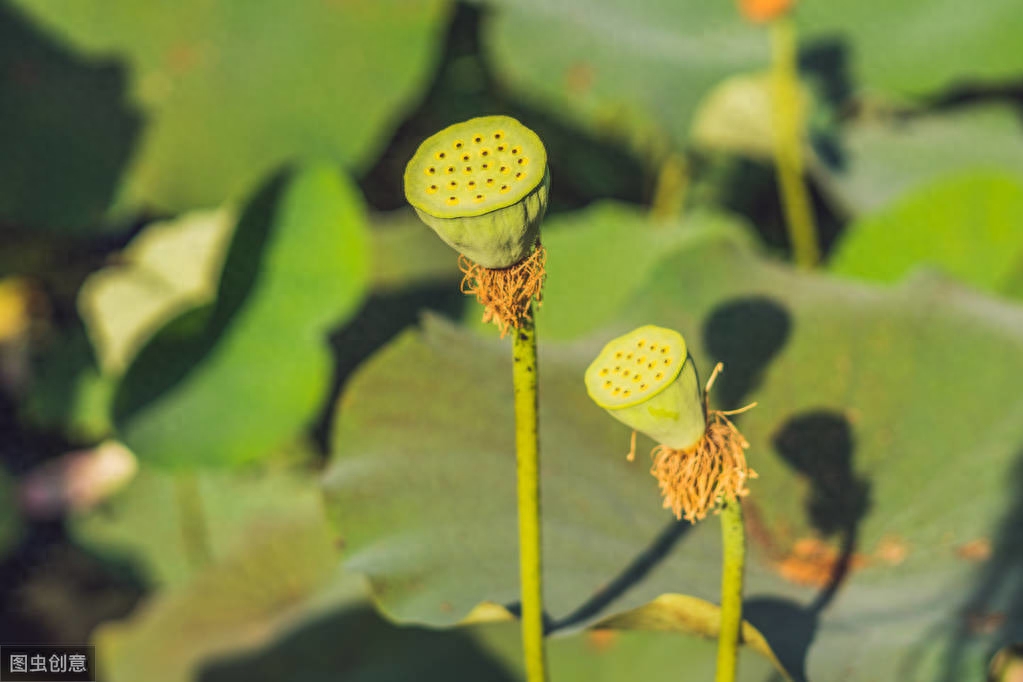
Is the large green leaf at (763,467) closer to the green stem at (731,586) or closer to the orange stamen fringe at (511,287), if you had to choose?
the green stem at (731,586)

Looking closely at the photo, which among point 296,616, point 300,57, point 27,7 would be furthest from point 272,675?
point 27,7

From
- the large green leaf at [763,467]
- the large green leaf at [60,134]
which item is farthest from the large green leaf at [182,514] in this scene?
the large green leaf at [763,467]

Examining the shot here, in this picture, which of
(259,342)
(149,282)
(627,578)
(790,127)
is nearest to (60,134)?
(149,282)

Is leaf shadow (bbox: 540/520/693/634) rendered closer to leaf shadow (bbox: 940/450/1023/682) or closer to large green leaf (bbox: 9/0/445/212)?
leaf shadow (bbox: 940/450/1023/682)

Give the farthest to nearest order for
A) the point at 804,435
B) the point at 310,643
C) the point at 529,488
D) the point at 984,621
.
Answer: the point at 310,643, the point at 804,435, the point at 984,621, the point at 529,488

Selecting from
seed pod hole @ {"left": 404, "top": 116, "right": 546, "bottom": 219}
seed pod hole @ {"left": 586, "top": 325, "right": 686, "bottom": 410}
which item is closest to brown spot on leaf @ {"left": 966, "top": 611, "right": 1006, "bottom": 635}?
seed pod hole @ {"left": 586, "top": 325, "right": 686, "bottom": 410}

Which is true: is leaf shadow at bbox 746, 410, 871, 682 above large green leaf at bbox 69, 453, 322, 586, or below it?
above

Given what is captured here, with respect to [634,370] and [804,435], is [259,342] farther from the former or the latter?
[634,370]
